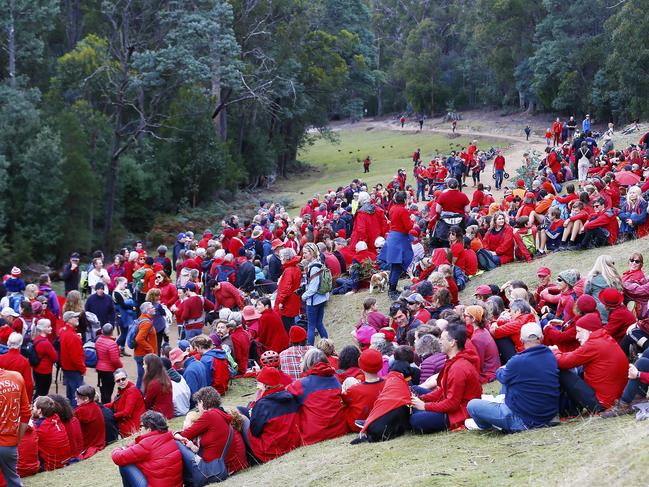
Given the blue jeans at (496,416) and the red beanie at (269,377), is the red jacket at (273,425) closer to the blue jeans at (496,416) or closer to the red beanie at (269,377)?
the red beanie at (269,377)

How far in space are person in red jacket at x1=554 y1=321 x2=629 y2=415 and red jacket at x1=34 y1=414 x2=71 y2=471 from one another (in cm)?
575

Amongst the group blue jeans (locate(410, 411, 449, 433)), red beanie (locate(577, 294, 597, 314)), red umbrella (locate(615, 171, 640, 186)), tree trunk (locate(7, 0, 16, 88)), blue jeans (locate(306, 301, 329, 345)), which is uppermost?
tree trunk (locate(7, 0, 16, 88))

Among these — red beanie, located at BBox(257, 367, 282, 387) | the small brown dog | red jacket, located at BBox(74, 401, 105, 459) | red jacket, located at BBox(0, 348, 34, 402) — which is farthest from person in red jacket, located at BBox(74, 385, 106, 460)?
the small brown dog

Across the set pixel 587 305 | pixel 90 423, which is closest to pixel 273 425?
pixel 90 423

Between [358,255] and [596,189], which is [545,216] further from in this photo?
[358,255]

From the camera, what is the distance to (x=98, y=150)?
36281 mm

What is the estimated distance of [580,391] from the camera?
290 inches

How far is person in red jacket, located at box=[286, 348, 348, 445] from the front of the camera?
8453 mm

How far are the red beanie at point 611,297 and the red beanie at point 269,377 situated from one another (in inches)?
130

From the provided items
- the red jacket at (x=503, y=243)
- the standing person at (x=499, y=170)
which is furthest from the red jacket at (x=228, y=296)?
Answer: the standing person at (x=499, y=170)

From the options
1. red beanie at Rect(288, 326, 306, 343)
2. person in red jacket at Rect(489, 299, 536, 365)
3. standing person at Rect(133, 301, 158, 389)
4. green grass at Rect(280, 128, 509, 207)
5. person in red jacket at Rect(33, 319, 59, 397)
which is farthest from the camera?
green grass at Rect(280, 128, 509, 207)

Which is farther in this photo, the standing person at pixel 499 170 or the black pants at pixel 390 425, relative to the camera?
the standing person at pixel 499 170

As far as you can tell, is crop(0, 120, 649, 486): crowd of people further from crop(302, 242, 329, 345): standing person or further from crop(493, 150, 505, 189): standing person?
crop(493, 150, 505, 189): standing person

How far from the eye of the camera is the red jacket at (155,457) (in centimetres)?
762
